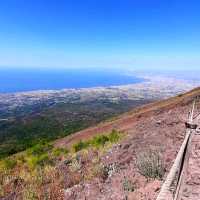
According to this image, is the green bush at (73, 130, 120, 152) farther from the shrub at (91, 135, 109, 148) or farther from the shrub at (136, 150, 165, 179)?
the shrub at (136, 150, 165, 179)

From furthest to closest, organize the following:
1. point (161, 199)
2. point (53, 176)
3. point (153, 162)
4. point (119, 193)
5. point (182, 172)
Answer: point (53, 176) < point (153, 162) < point (119, 193) < point (182, 172) < point (161, 199)

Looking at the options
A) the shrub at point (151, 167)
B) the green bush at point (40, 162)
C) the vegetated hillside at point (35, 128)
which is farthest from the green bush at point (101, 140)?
the vegetated hillside at point (35, 128)

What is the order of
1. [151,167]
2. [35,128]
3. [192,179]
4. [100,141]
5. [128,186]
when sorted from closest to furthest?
[192,179]
[128,186]
[151,167]
[100,141]
[35,128]

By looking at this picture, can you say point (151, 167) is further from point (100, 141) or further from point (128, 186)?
point (100, 141)

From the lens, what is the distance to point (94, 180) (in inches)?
252

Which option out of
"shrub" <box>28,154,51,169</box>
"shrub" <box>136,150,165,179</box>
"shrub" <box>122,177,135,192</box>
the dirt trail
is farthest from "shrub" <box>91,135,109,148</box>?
"shrub" <box>122,177,135,192</box>

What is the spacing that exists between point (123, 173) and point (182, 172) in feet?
6.11

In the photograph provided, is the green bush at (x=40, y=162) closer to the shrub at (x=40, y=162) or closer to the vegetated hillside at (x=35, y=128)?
the shrub at (x=40, y=162)

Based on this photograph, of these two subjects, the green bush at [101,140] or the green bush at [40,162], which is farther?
the green bush at [101,140]

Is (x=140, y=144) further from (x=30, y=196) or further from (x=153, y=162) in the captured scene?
(x=30, y=196)

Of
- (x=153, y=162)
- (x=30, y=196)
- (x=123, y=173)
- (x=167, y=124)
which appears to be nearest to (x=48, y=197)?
(x=30, y=196)

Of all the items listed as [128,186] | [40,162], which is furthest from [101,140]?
[128,186]

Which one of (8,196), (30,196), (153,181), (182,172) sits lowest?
(8,196)

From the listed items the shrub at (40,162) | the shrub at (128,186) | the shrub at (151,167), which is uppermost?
the shrub at (151,167)
